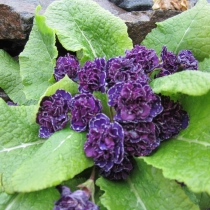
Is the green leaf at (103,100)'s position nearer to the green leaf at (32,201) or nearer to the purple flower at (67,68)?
the purple flower at (67,68)

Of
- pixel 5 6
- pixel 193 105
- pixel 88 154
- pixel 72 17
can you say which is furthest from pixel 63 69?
pixel 5 6

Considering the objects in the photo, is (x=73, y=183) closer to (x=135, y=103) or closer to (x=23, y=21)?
(x=135, y=103)

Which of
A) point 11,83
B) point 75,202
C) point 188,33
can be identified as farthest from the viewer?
point 11,83

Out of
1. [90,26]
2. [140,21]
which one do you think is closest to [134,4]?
[140,21]

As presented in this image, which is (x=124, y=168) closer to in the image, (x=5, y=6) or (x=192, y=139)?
(x=192, y=139)

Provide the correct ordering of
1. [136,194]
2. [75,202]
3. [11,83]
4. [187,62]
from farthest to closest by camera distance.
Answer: [11,83], [187,62], [136,194], [75,202]

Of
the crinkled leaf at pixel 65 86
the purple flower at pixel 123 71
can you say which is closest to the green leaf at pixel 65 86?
the crinkled leaf at pixel 65 86
